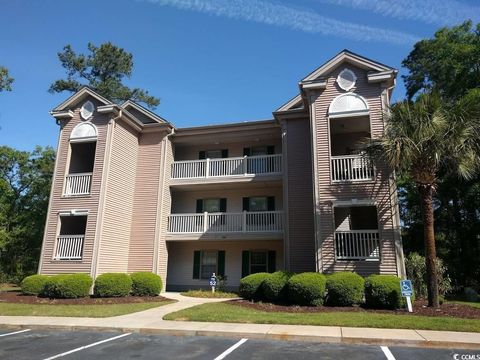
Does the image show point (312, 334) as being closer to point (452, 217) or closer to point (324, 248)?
point (324, 248)

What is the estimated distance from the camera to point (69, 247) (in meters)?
18.0

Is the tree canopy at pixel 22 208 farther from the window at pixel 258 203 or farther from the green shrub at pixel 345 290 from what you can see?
the green shrub at pixel 345 290

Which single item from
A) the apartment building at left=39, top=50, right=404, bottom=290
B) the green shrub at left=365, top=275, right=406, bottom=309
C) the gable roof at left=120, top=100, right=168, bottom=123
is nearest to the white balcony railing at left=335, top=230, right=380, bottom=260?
the apartment building at left=39, top=50, right=404, bottom=290

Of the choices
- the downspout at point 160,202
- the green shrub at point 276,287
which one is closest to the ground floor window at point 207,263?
the downspout at point 160,202

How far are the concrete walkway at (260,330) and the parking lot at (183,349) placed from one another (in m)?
0.30

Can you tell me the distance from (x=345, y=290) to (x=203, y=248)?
33.8 ft

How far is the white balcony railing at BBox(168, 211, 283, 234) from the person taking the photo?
63.3 ft

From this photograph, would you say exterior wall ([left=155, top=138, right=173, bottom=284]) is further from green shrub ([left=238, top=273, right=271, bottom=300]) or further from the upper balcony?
green shrub ([left=238, top=273, right=271, bottom=300])

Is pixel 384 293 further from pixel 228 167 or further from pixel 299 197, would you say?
pixel 228 167

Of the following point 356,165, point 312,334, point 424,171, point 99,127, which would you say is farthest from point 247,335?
point 99,127

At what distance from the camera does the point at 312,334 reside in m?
8.72

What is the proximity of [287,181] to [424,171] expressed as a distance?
22.3 feet

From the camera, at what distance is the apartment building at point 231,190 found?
617 inches

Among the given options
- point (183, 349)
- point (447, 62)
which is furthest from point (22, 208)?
point (447, 62)
